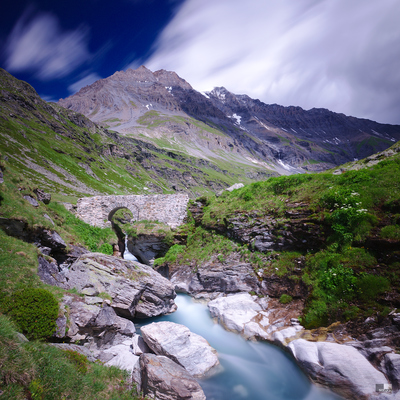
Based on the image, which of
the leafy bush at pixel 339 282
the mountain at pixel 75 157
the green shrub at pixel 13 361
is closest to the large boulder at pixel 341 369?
the leafy bush at pixel 339 282

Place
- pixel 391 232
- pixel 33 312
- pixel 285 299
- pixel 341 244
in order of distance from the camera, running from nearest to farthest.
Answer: pixel 33 312 → pixel 391 232 → pixel 341 244 → pixel 285 299

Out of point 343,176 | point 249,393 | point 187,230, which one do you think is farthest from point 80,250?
point 343,176

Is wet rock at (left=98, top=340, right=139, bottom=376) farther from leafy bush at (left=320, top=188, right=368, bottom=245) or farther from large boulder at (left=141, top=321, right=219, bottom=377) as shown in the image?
leafy bush at (left=320, top=188, right=368, bottom=245)

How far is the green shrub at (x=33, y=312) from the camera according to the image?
7.74 metres

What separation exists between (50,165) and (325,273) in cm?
10177

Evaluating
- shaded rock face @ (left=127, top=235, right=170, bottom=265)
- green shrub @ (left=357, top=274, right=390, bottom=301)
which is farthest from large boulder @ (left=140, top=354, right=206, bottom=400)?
shaded rock face @ (left=127, top=235, right=170, bottom=265)

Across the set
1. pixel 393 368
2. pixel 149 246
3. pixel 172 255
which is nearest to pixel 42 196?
pixel 149 246

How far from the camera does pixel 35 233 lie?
14047 millimetres

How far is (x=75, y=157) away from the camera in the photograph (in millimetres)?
102125

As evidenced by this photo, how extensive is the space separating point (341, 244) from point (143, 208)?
21121mm

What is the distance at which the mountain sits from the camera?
258 ft

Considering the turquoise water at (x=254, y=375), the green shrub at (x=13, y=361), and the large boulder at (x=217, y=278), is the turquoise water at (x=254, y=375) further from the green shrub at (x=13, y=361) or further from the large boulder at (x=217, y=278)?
the green shrub at (x=13, y=361)

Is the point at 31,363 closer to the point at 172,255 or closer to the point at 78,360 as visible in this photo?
the point at 78,360

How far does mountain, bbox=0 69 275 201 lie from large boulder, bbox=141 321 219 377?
2303 inches
